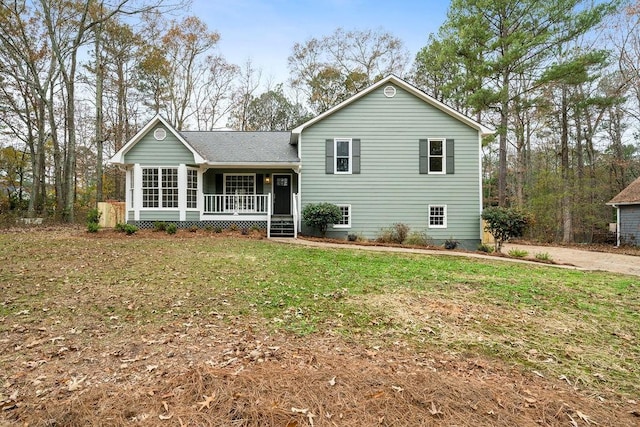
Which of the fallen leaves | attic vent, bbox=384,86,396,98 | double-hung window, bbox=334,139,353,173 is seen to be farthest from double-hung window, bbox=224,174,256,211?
the fallen leaves

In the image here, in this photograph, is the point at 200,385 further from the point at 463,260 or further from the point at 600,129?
the point at 600,129

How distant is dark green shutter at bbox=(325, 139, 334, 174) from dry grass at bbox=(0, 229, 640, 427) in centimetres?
868

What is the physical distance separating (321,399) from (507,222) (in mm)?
11656

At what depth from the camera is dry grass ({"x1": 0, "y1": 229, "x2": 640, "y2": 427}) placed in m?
2.38

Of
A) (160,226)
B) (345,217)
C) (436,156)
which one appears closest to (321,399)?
(345,217)

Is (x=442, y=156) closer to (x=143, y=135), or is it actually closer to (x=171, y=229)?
(x=171, y=229)

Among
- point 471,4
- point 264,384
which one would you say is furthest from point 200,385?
point 471,4

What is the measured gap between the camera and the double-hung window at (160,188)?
45.8 feet

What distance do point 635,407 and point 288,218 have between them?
12.5 metres

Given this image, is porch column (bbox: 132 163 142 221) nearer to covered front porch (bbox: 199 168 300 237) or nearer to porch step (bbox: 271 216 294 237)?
covered front porch (bbox: 199 168 300 237)

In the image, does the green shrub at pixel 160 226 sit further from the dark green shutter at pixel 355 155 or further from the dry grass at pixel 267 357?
the dark green shutter at pixel 355 155

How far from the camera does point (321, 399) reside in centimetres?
250

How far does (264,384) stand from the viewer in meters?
2.66

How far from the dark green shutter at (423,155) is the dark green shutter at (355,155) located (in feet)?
8.50
